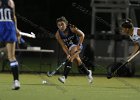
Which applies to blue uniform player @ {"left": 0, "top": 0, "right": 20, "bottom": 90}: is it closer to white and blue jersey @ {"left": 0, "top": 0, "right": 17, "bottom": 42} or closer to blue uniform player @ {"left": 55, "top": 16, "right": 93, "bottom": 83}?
white and blue jersey @ {"left": 0, "top": 0, "right": 17, "bottom": 42}

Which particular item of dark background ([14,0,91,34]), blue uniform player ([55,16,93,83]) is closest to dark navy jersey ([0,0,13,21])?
blue uniform player ([55,16,93,83])

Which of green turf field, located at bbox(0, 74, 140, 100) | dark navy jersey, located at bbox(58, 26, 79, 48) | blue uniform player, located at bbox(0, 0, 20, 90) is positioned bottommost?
green turf field, located at bbox(0, 74, 140, 100)

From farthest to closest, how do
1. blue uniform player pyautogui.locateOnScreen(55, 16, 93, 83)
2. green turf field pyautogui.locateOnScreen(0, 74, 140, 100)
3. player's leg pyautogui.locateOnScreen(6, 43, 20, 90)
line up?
blue uniform player pyautogui.locateOnScreen(55, 16, 93, 83), player's leg pyautogui.locateOnScreen(6, 43, 20, 90), green turf field pyautogui.locateOnScreen(0, 74, 140, 100)

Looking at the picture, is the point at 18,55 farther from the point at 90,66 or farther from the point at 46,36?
the point at 90,66

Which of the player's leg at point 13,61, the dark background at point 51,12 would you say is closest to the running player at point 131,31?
the player's leg at point 13,61

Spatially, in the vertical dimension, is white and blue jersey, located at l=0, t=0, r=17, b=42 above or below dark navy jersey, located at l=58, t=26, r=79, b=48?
above

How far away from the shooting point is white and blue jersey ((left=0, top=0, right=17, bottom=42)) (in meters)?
11.5

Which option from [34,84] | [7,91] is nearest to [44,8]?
[34,84]

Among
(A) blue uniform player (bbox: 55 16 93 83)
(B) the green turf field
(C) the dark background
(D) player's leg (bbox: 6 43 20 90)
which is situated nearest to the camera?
(B) the green turf field

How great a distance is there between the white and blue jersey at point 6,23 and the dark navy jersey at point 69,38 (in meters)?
3.05

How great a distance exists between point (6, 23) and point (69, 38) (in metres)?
3.27

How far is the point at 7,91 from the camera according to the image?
40.3 feet

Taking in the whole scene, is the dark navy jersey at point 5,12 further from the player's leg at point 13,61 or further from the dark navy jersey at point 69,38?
the dark navy jersey at point 69,38

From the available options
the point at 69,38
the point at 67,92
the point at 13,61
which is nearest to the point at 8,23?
the point at 13,61
